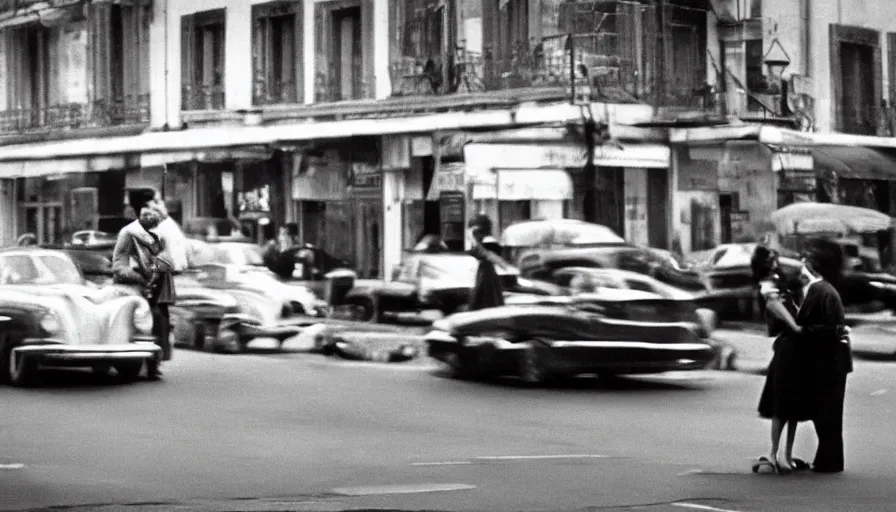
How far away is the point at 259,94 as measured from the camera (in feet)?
128

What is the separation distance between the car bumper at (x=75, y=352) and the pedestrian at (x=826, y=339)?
765cm

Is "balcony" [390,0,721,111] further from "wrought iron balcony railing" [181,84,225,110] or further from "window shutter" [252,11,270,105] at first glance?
"wrought iron balcony railing" [181,84,225,110]

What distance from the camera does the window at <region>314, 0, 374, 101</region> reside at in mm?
36906

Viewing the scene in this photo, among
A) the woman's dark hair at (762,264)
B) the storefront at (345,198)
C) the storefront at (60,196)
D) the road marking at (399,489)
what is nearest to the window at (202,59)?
the storefront at (60,196)

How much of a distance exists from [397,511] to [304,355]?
43.6 feet

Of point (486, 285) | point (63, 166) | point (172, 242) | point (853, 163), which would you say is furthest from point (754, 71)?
point (172, 242)

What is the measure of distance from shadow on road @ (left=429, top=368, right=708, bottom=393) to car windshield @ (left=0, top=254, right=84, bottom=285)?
412 cm

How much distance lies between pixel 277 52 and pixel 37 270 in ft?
69.0

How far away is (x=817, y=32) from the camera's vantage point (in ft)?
119

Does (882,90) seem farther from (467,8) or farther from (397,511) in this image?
(397,511)

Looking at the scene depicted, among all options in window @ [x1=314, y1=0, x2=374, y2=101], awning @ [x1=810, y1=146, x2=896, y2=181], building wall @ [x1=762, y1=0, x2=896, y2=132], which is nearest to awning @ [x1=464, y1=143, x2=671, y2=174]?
awning @ [x1=810, y1=146, x2=896, y2=181]

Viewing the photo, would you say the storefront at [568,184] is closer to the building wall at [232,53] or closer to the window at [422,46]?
the window at [422,46]

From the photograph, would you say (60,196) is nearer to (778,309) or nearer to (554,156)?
(554,156)

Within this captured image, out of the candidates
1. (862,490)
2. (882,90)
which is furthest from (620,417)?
(882,90)
